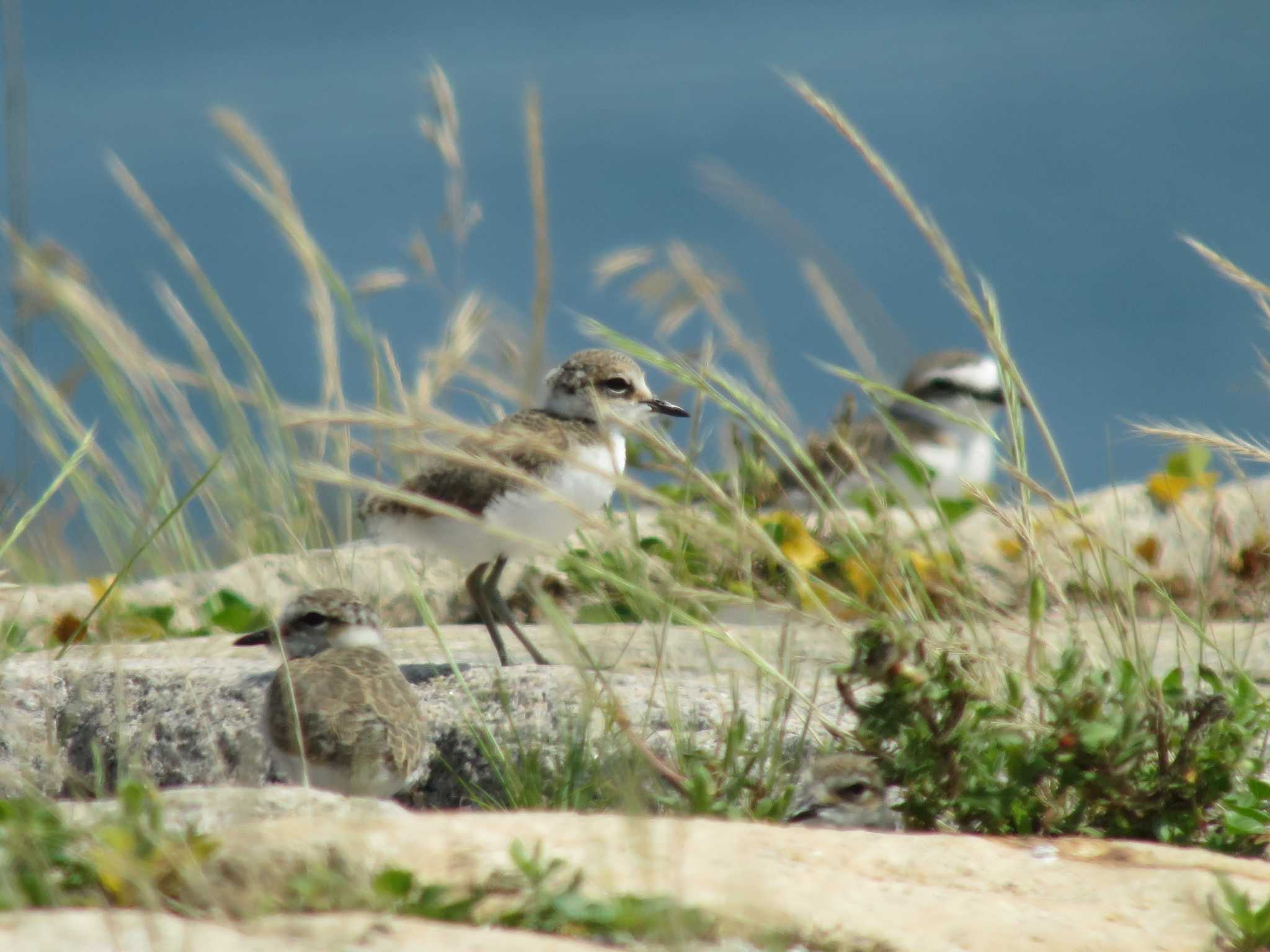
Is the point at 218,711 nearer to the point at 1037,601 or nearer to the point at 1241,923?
the point at 1037,601

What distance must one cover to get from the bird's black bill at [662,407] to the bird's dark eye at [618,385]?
0.10 metres

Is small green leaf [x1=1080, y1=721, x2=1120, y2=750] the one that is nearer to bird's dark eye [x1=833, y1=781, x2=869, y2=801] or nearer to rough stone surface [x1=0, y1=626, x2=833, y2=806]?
bird's dark eye [x1=833, y1=781, x2=869, y2=801]

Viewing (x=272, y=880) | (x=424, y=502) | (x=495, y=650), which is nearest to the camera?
(x=272, y=880)

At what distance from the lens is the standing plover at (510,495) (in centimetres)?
502

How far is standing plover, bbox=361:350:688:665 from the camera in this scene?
5016 mm

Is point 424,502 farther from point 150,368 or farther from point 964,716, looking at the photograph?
point 150,368

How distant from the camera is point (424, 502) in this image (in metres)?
2.95

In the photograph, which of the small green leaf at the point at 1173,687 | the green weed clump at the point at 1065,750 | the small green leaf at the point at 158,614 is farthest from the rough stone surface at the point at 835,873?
the small green leaf at the point at 158,614

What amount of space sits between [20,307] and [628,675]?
2.79m

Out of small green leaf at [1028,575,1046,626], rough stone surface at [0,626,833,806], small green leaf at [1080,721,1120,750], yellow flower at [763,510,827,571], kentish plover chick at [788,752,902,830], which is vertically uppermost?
small green leaf at [1028,575,1046,626]

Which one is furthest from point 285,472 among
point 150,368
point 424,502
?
point 424,502

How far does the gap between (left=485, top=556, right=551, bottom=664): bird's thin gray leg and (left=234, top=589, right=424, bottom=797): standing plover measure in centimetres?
94

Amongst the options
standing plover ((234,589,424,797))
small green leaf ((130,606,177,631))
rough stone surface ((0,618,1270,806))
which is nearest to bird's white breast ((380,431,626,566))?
rough stone surface ((0,618,1270,806))

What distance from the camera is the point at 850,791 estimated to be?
363 centimetres
